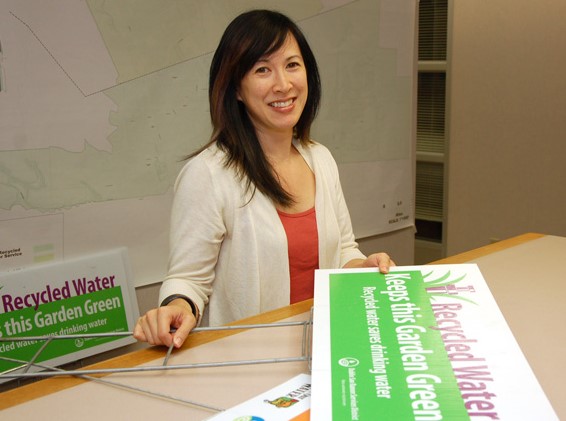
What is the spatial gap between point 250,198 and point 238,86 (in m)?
0.26

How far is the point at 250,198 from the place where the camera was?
4.77 feet

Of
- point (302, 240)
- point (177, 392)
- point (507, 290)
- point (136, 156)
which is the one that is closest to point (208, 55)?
point (136, 156)

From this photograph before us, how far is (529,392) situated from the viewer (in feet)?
2.48

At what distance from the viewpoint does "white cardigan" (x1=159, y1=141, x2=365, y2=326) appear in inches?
55.0

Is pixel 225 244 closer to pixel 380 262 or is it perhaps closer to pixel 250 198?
pixel 250 198

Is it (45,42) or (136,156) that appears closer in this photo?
Result: (45,42)

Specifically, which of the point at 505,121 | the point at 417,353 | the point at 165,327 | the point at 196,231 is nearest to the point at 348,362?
the point at 417,353

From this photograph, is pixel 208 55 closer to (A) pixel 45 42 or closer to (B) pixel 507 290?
(A) pixel 45 42

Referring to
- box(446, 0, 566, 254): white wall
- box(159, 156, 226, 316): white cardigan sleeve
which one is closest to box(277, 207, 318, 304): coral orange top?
box(159, 156, 226, 316): white cardigan sleeve

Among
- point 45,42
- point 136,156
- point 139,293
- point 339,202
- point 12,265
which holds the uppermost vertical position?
point 45,42

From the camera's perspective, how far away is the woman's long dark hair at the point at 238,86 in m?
1.43

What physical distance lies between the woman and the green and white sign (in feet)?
2.13

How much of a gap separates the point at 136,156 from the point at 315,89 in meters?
0.77

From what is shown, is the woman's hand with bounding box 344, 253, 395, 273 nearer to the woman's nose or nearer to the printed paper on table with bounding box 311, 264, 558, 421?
the printed paper on table with bounding box 311, 264, 558, 421
